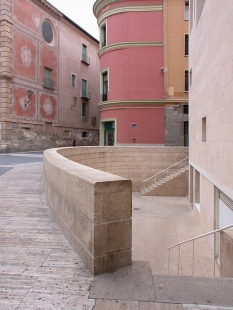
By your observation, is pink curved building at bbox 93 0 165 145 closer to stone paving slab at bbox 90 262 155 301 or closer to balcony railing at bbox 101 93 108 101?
balcony railing at bbox 101 93 108 101

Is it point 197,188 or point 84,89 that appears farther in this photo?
point 84,89

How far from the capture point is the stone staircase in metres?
16.5

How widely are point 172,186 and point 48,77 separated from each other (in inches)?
722

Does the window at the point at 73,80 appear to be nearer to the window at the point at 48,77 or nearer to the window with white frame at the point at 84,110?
the window with white frame at the point at 84,110

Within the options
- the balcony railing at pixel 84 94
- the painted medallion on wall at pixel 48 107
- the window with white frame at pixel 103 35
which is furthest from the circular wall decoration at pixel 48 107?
the window with white frame at pixel 103 35

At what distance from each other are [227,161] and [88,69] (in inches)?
1250

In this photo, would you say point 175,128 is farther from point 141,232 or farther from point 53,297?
point 53,297

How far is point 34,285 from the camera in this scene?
2904mm

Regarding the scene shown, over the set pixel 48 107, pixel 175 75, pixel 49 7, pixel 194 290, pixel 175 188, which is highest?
pixel 49 7

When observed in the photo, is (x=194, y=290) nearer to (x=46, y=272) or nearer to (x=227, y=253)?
(x=46, y=272)

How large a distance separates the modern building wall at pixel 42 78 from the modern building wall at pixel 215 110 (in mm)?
16923

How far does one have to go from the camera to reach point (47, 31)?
2828cm

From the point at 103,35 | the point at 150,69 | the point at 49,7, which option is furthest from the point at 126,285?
the point at 49,7

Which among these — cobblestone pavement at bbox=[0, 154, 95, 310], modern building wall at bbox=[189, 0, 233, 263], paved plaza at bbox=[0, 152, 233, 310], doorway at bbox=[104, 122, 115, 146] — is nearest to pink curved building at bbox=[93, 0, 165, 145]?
doorway at bbox=[104, 122, 115, 146]
